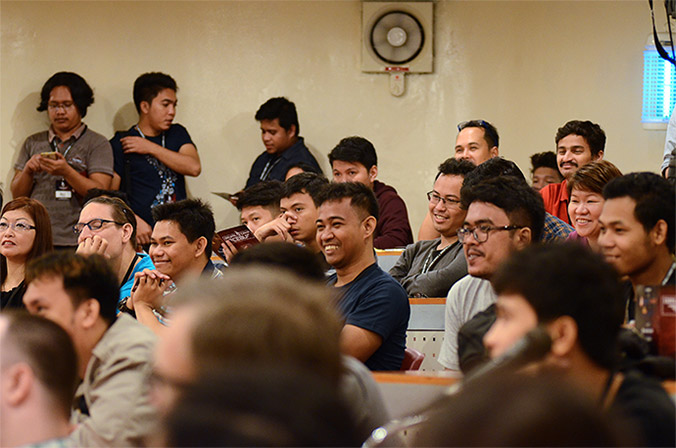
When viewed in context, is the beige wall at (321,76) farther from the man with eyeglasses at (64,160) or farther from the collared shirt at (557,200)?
the collared shirt at (557,200)

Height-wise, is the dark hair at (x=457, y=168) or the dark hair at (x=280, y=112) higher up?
the dark hair at (x=280, y=112)

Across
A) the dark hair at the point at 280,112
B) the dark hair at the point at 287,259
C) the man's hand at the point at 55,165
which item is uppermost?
the dark hair at the point at 280,112

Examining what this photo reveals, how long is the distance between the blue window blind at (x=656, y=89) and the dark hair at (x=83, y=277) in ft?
15.4

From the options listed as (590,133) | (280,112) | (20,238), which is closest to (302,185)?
(20,238)

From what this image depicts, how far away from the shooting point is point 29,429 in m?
1.58

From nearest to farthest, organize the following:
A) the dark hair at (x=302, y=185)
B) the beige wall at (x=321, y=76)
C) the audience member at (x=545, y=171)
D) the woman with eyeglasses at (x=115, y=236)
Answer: the woman with eyeglasses at (x=115, y=236)
the dark hair at (x=302, y=185)
the audience member at (x=545, y=171)
the beige wall at (x=321, y=76)

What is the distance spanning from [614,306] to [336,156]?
11.1ft

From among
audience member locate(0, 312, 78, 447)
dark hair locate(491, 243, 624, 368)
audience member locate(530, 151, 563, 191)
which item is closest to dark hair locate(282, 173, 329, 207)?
audience member locate(530, 151, 563, 191)

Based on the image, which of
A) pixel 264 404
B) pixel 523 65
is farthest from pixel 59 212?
pixel 264 404

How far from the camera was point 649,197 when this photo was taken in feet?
7.87

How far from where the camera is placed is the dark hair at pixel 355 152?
15.9ft

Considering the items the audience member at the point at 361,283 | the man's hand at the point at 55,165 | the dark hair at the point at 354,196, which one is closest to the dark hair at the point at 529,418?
the audience member at the point at 361,283

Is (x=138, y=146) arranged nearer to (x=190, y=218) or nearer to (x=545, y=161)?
(x=190, y=218)

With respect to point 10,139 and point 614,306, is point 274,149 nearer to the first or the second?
point 10,139
